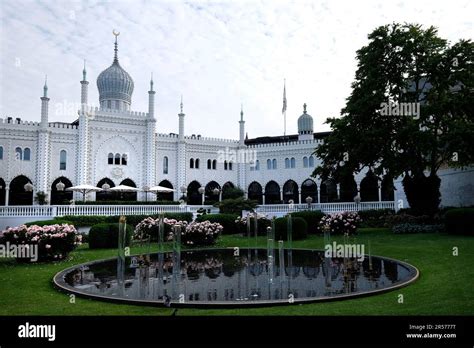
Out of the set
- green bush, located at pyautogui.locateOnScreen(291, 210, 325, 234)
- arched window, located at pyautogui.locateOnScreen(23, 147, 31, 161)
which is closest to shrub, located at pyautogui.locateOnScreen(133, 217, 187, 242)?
green bush, located at pyautogui.locateOnScreen(291, 210, 325, 234)

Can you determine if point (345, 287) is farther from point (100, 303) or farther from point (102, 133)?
point (102, 133)

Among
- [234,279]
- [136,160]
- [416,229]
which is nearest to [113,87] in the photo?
[136,160]

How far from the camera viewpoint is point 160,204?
35.1m

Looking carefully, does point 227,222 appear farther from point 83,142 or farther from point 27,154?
point 27,154

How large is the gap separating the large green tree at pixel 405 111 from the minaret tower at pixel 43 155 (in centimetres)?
3236

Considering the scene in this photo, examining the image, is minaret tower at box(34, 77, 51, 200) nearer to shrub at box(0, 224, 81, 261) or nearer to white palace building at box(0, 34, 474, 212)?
white palace building at box(0, 34, 474, 212)

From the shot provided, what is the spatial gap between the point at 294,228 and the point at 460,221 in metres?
8.10

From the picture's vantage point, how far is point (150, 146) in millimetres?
49906

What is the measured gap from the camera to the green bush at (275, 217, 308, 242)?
2139cm

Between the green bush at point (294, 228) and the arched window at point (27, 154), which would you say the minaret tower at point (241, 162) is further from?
the green bush at point (294, 228)

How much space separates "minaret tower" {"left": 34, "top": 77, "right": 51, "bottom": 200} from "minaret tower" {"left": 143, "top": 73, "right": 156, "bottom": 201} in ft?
35.9

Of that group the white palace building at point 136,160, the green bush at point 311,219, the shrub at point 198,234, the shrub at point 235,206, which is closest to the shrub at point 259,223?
the green bush at point 311,219
